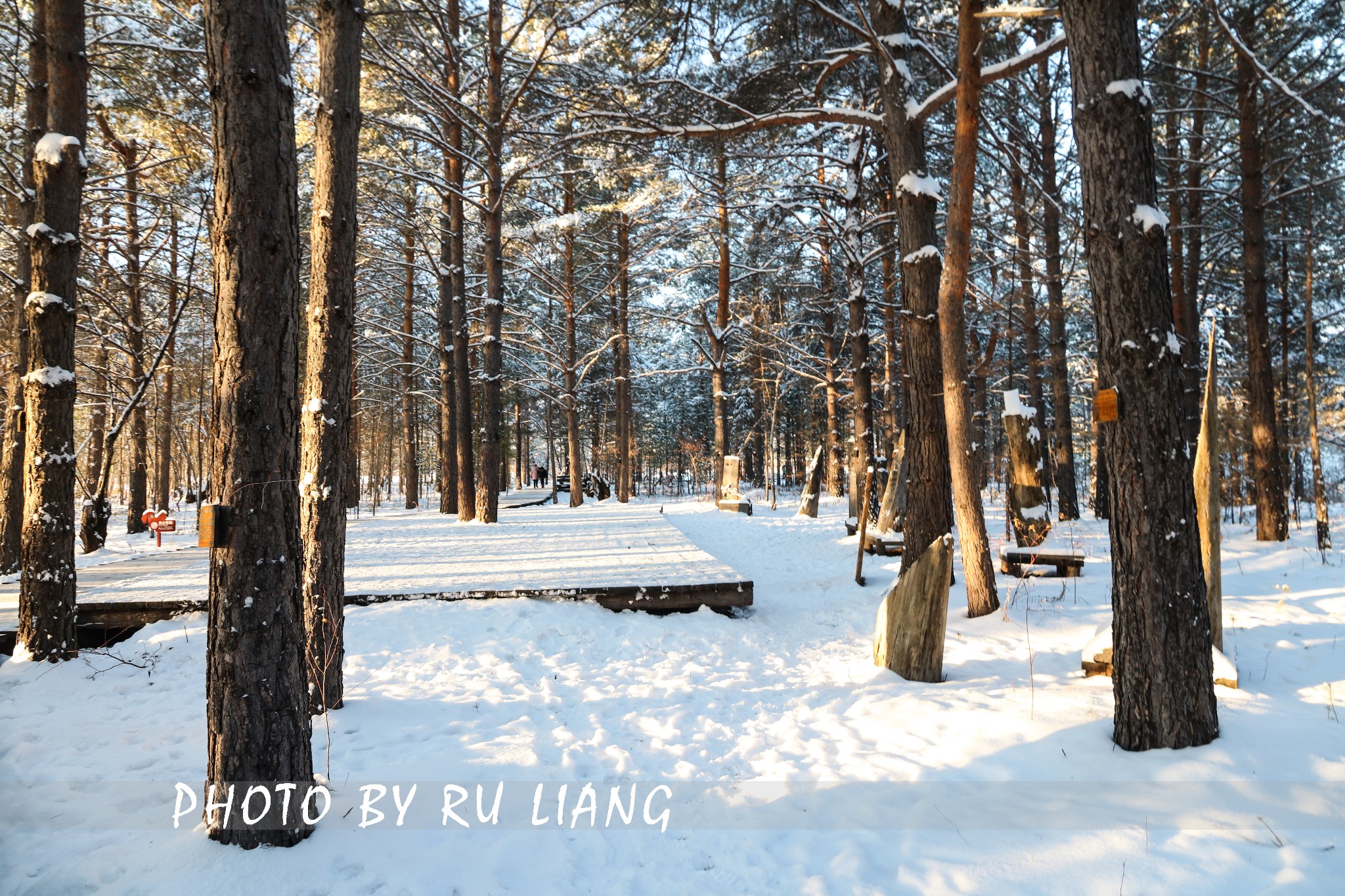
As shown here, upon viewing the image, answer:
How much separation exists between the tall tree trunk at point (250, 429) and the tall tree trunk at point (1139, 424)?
12.3ft

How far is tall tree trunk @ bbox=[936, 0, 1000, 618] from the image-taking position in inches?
228

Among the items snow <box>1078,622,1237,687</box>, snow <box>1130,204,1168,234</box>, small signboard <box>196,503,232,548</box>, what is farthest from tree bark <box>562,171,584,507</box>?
snow <box>1130,204,1168,234</box>

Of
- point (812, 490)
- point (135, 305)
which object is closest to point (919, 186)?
point (812, 490)

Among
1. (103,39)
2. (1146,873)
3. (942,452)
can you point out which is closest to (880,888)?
(1146,873)

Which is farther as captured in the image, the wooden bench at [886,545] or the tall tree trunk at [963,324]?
the wooden bench at [886,545]

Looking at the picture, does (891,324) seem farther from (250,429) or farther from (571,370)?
(250,429)

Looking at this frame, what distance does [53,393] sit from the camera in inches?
189

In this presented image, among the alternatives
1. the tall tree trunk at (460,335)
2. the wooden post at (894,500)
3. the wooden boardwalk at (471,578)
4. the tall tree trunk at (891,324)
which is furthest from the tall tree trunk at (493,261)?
the tall tree trunk at (891,324)

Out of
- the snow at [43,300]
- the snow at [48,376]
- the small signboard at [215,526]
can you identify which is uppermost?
the snow at [43,300]

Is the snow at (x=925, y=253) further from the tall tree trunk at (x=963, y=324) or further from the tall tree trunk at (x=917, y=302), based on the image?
the tall tree trunk at (x=963, y=324)

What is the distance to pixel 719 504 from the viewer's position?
1664 cm

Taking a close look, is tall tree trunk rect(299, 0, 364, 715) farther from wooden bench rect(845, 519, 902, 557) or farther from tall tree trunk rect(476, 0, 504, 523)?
tall tree trunk rect(476, 0, 504, 523)

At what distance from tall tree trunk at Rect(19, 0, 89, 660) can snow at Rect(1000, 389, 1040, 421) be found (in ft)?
32.7

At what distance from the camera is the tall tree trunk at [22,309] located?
228 inches
